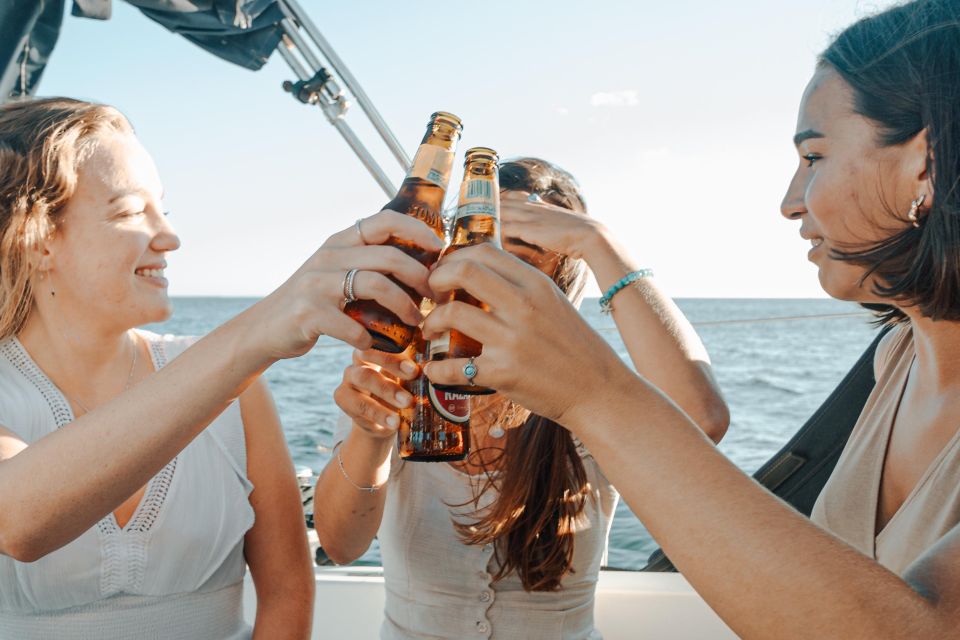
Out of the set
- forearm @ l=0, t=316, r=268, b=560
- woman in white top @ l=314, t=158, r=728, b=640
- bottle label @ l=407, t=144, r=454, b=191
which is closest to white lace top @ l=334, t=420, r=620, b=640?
woman in white top @ l=314, t=158, r=728, b=640

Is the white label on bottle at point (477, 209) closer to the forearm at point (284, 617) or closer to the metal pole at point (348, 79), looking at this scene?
the forearm at point (284, 617)

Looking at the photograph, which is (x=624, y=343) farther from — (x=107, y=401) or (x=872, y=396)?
(x=107, y=401)

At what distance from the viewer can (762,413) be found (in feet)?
53.8

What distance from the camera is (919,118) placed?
1199 mm

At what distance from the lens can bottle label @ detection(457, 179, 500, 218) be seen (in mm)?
1067

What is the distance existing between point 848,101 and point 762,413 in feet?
53.0

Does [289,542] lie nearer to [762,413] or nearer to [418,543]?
[418,543]

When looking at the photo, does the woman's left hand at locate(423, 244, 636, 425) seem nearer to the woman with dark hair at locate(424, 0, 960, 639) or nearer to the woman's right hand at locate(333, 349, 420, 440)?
the woman with dark hair at locate(424, 0, 960, 639)

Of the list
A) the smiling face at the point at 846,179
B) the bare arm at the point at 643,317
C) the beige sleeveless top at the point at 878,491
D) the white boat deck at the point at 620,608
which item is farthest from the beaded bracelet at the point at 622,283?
Answer: the white boat deck at the point at 620,608

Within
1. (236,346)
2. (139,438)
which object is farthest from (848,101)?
(139,438)

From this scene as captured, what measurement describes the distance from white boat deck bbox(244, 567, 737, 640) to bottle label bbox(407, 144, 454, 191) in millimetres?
1607

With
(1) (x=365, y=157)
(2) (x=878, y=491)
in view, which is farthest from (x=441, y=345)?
(1) (x=365, y=157)

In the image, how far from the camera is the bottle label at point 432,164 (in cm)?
115

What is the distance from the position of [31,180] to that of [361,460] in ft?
2.81
